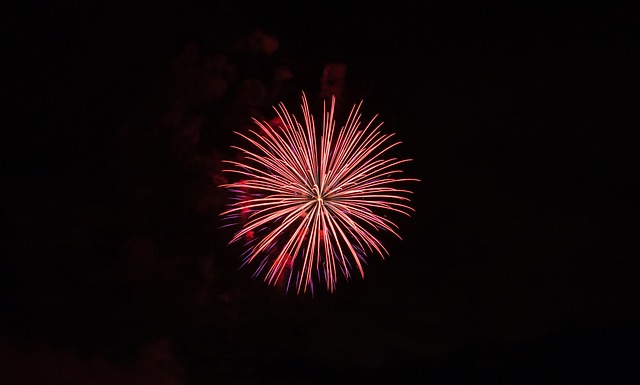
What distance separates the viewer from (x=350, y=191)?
11.7m

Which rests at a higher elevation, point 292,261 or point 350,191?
point 350,191

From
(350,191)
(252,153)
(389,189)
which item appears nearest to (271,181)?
(252,153)

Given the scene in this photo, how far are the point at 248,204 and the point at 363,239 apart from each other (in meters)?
2.61

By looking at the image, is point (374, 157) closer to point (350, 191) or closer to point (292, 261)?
point (350, 191)

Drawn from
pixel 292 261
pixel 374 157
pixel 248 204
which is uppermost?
pixel 374 157

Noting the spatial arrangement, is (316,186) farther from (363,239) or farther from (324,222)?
(363,239)

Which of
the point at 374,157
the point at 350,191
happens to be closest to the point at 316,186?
the point at 350,191

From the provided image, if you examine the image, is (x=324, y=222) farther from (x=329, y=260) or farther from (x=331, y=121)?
(x=331, y=121)

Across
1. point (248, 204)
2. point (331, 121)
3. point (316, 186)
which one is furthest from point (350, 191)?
point (248, 204)

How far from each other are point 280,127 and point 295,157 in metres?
0.94

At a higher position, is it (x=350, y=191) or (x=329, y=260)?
(x=350, y=191)

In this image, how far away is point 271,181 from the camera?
11.7m

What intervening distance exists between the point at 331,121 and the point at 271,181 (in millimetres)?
1767

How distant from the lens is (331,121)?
11727 millimetres
